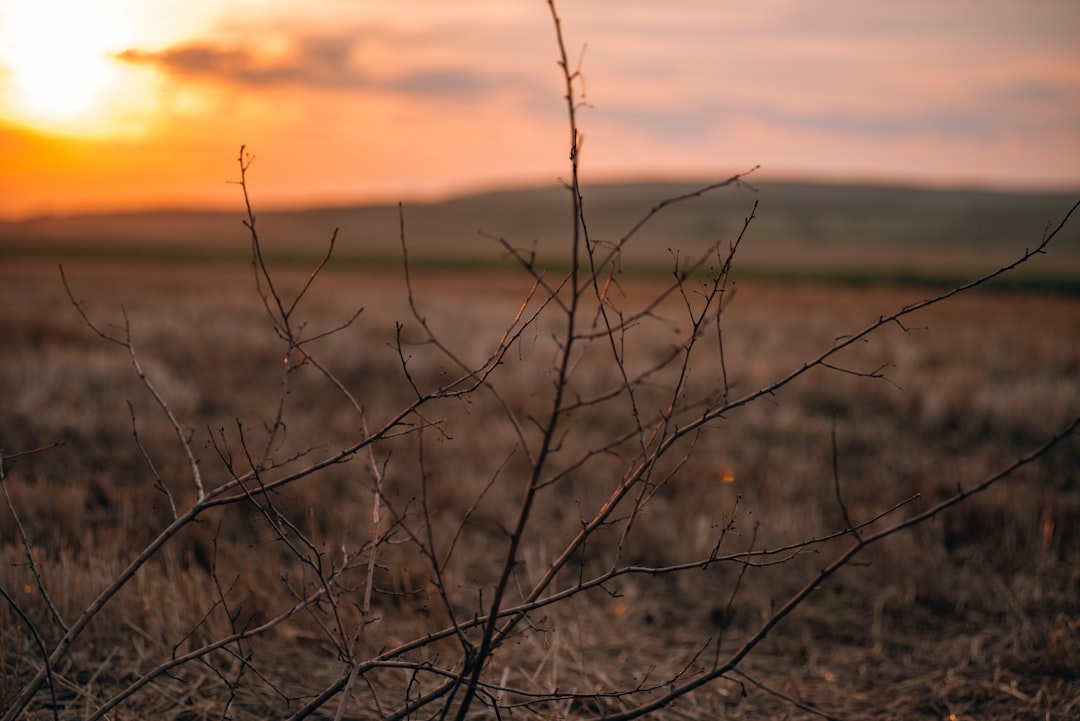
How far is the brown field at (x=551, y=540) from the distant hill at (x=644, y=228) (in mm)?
49970

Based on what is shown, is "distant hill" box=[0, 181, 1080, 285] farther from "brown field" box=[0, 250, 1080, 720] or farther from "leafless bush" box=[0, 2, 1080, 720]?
"leafless bush" box=[0, 2, 1080, 720]

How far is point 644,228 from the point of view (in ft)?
335

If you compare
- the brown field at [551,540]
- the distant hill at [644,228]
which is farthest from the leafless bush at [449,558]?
the distant hill at [644,228]

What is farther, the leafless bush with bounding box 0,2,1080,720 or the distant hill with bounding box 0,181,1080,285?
the distant hill with bounding box 0,181,1080,285

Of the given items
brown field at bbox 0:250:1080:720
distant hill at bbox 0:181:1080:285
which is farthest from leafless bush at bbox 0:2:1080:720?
distant hill at bbox 0:181:1080:285

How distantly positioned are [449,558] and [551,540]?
2215 millimetres

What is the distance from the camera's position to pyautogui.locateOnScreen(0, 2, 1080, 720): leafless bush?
1.67 metres

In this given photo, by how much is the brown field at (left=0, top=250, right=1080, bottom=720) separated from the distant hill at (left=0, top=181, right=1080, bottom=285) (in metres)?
50.0

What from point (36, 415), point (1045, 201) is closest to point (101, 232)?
point (36, 415)

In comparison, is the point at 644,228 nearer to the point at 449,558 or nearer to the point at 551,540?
the point at 551,540

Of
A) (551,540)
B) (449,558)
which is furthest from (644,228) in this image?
(449,558)

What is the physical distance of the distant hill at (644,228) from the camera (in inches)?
2721

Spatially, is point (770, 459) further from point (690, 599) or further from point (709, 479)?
point (690, 599)

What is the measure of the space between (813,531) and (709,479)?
3.97 feet
